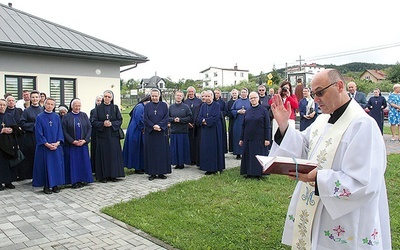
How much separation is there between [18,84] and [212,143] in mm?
10054

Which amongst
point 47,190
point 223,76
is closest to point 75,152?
point 47,190

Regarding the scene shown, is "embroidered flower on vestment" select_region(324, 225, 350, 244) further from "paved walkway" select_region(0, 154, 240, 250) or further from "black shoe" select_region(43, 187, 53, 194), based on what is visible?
"black shoe" select_region(43, 187, 53, 194)

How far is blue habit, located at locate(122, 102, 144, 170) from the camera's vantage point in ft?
32.3

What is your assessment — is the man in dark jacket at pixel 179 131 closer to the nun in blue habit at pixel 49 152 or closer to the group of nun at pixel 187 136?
the group of nun at pixel 187 136

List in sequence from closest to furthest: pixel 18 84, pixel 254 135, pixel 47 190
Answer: pixel 47 190
pixel 254 135
pixel 18 84

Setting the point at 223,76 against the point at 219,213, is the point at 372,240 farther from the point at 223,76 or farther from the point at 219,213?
the point at 223,76

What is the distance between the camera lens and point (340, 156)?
9.20 ft

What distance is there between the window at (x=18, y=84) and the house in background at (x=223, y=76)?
277ft

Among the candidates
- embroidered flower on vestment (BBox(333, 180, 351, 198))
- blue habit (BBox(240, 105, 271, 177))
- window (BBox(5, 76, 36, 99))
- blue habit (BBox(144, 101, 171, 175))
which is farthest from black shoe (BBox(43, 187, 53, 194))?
window (BBox(5, 76, 36, 99))

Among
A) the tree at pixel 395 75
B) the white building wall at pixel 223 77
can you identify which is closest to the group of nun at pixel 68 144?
the tree at pixel 395 75

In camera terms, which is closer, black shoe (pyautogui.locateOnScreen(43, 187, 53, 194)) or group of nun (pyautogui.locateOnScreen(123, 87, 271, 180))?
black shoe (pyautogui.locateOnScreen(43, 187, 53, 194))

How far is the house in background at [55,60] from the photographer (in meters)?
14.9

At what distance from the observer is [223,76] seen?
331 feet

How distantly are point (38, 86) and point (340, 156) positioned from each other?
1545 centimetres
